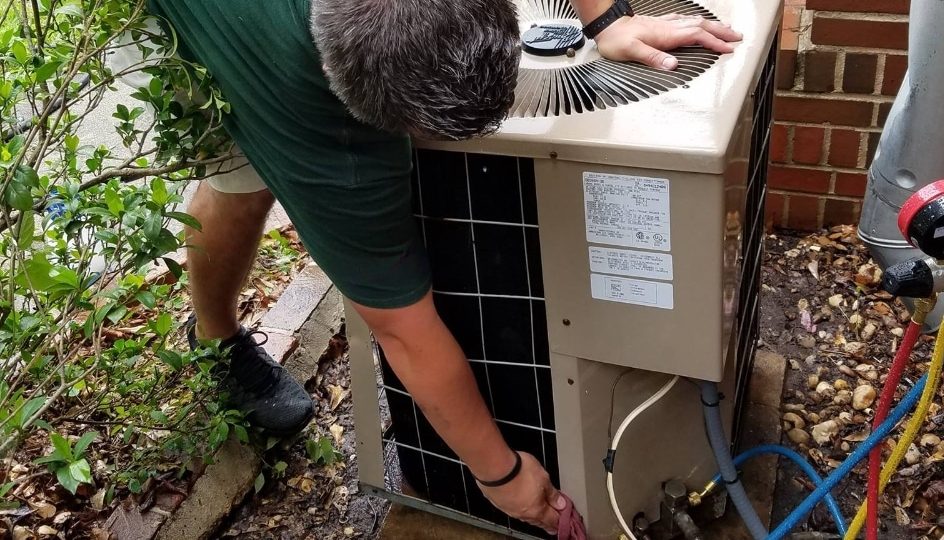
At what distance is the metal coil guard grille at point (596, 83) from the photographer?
1.39 metres

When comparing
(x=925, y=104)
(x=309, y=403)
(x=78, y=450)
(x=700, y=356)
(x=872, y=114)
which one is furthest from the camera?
(x=872, y=114)

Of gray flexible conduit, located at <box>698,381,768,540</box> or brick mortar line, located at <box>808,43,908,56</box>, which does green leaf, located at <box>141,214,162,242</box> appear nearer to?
gray flexible conduit, located at <box>698,381,768,540</box>

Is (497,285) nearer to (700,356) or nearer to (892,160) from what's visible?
(700,356)

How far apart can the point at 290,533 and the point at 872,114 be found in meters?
1.92

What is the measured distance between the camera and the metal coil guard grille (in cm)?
139

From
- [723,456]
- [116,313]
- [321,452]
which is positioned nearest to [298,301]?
[321,452]

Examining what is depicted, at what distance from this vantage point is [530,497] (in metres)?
1.66

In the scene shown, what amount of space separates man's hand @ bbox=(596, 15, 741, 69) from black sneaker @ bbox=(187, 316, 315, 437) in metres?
1.16

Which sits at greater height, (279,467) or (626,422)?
(626,422)

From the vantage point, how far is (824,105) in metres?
2.51

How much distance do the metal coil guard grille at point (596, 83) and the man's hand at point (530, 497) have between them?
26.7 inches

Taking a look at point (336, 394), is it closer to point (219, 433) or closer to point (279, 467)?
point (279, 467)

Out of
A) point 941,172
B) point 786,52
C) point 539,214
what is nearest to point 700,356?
point 539,214

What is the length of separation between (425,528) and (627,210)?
1.00 metres
